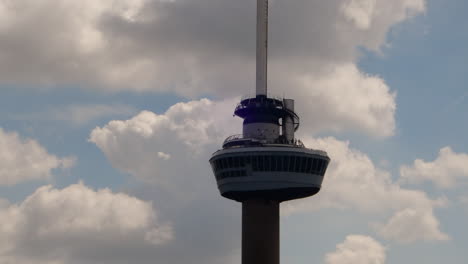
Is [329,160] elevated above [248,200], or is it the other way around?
[329,160]

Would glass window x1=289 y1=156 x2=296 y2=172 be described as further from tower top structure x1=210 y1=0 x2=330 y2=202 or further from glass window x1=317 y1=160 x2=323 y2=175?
glass window x1=317 y1=160 x2=323 y2=175

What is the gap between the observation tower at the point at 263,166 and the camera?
144 m

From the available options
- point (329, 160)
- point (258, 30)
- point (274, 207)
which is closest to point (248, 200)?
point (274, 207)

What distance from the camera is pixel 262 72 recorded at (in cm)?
15575

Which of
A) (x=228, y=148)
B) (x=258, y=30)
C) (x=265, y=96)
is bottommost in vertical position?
(x=228, y=148)

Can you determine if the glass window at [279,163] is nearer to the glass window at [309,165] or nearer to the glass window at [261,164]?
the glass window at [261,164]

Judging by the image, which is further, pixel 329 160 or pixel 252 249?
pixel 329 160

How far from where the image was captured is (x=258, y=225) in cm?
14388

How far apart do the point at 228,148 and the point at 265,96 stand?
44.9 feet

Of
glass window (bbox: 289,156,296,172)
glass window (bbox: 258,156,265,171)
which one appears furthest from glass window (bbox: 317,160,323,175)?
glass window (bbox: 258,156,265,171)

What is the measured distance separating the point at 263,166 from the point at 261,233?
13293 mm

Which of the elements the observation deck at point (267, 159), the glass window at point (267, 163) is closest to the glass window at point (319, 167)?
the observation deck at point (267, 159)

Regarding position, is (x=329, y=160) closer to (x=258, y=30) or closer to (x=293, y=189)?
(x=293, y=189)

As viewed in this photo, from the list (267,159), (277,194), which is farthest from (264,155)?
(277,194)
